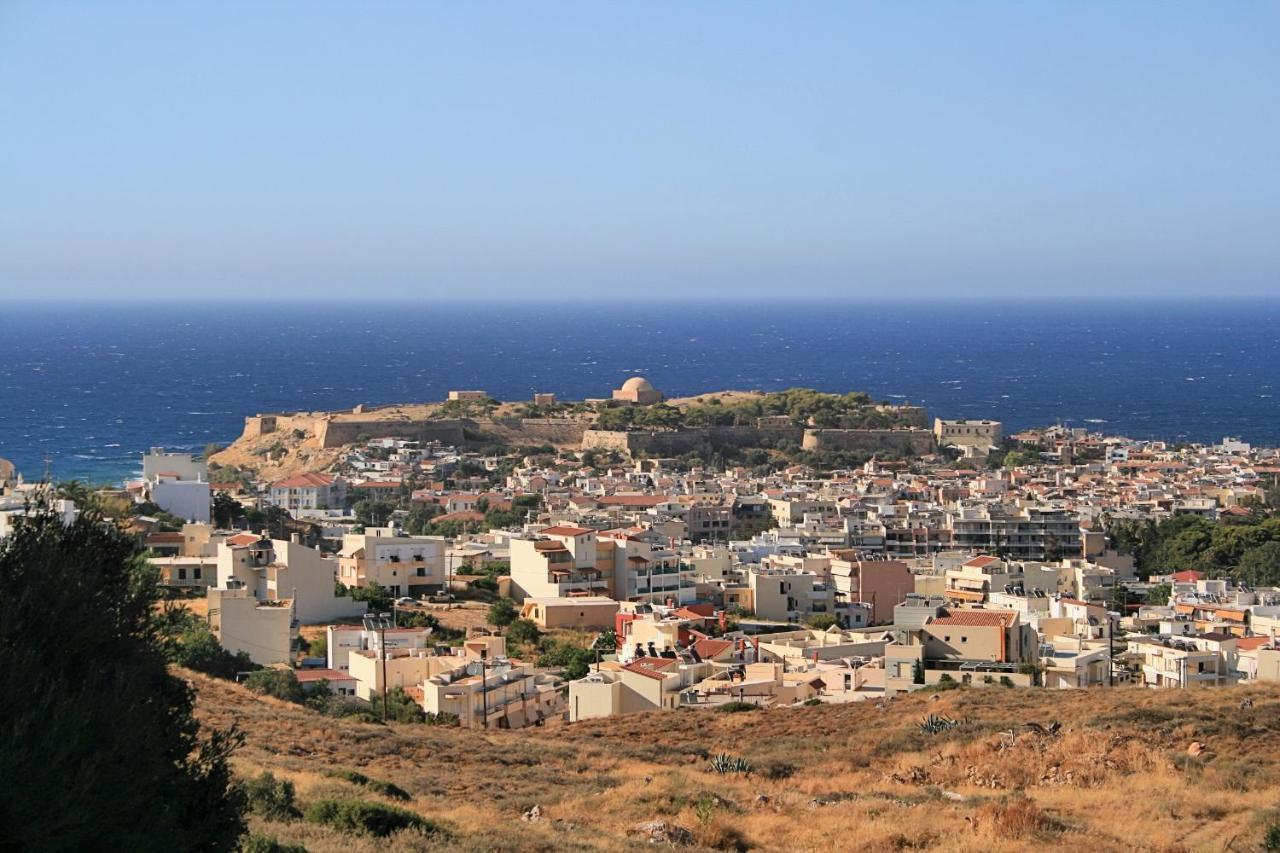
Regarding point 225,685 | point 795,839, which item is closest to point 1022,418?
point 225,685

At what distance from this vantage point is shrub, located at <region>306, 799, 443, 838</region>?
1122cm

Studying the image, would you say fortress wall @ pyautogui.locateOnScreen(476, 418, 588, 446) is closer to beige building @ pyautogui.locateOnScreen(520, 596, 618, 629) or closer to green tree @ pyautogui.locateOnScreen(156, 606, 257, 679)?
beige building @ pyautogui.locateOnScreen(520, 596, 618, 629)

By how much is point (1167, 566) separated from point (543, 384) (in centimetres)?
6905

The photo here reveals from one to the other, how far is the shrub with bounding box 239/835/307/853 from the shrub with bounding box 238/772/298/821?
4.64 ft

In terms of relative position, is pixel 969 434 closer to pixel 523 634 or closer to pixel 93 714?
pixel 523 634

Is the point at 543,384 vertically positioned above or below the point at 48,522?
below

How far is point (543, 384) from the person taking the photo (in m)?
102

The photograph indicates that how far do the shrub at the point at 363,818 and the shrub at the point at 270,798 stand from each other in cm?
18

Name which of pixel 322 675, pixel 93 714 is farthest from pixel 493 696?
pixel 93 714

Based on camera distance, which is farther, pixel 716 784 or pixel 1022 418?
pixel 1022 418

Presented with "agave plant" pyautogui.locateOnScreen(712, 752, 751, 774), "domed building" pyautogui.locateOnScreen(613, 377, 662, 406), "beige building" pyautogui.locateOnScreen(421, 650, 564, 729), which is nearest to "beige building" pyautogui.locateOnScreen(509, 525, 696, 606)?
"beige building" pyautogui.locateOnScreen(421, 650, 564, 729)

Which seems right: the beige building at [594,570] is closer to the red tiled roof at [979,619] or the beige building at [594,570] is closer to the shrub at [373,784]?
the red tiled roof at [979,619]

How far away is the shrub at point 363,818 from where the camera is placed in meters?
11.2

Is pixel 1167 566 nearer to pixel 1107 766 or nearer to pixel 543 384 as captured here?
pixel 1107 766
